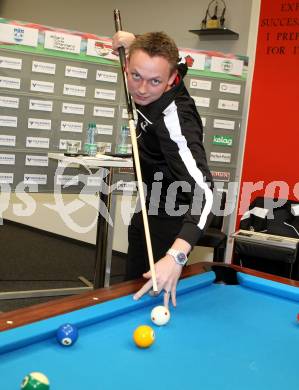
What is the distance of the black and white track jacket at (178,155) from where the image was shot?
1.69m

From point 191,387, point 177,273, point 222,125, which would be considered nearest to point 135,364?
point 191,387

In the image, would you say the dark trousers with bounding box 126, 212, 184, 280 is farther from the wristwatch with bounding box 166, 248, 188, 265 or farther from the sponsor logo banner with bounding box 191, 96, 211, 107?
the sponsor logo banner with bounding box 191, 96, 211, 107

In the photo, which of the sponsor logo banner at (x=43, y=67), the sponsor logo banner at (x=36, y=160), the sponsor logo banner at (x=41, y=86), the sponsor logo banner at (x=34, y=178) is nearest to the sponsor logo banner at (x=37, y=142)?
the sponsor logo banner at (x=36, y=160)

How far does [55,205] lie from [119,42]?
3156mm

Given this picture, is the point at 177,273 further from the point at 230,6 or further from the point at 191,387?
the point at 230,6

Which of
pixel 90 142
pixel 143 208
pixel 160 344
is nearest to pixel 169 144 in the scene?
pixel 143 208

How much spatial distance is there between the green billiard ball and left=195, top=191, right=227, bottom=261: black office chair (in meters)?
2.36

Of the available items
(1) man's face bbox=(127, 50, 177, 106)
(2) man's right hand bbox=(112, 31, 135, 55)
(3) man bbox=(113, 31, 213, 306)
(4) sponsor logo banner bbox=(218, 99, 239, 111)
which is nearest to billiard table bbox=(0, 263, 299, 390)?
(3) man bbox=(113, 31, 213, 306)

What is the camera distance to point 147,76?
1684mm

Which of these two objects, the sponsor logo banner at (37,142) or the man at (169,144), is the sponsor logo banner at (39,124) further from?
the man at (169,144)

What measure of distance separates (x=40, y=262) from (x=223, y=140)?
6.48 ft

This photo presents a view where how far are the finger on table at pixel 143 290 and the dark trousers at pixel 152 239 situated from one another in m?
0.59

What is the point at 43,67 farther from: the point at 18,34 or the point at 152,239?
the point at 152,239

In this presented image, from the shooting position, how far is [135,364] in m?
1.17
